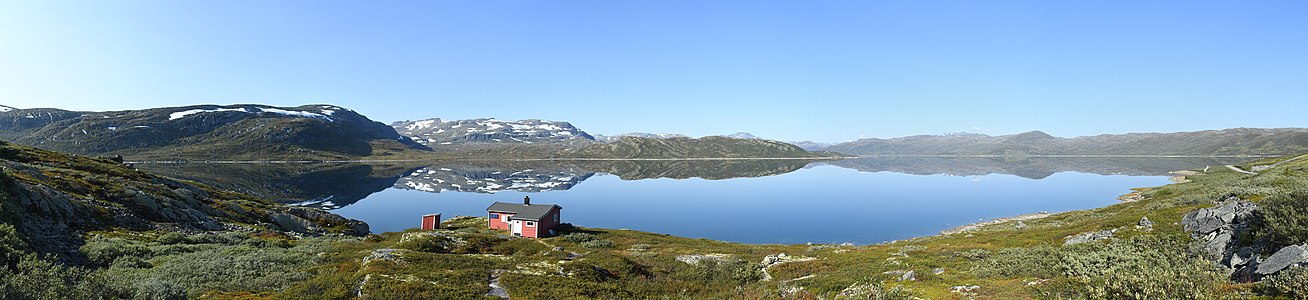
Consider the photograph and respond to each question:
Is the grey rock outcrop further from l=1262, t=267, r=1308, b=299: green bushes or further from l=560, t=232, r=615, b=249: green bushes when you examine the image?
l=560, t=232, r=615, b=249: green bushes

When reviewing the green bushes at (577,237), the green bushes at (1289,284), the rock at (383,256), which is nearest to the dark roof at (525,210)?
the green bushes at (577,237)

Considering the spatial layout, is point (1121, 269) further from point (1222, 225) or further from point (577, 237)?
point (577, 237)

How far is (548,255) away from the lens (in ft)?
144

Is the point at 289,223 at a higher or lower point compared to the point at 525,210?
lower

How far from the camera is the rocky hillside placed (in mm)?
27609

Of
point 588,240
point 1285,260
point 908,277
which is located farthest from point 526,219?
point 1285,260

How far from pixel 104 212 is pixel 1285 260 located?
63.8 metres

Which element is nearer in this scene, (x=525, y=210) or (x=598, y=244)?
(x=598, y=244)

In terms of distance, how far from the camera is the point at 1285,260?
13523 mm

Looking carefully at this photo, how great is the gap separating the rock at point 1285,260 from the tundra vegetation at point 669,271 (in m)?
0.70

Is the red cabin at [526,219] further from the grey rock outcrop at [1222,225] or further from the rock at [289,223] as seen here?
the grey rock outcrop at [1222,225]

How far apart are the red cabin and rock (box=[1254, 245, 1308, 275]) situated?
53974 millimetres

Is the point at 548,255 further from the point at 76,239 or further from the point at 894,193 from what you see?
the point at 894,193

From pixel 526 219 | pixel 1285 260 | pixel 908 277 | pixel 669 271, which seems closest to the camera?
pixel 1285 260
